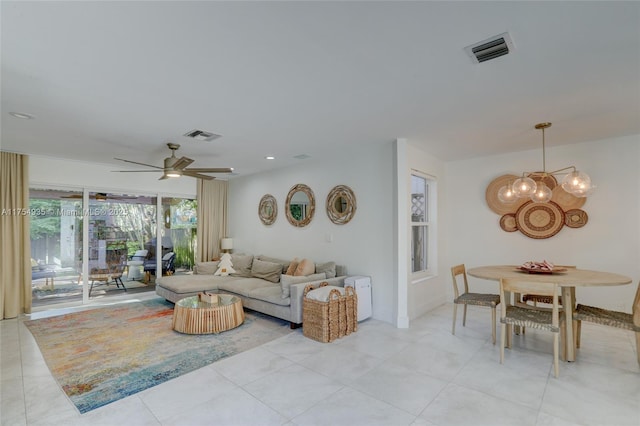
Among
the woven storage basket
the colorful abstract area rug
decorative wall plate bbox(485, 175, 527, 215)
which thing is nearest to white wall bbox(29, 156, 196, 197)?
the colorful abstract area rug

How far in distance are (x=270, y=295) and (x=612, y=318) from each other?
149 inches

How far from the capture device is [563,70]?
2.37m

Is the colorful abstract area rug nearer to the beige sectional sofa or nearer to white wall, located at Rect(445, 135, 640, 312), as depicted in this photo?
the beige sectional sofa

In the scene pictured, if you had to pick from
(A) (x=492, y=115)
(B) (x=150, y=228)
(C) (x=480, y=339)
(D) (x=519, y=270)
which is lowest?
(C) (x=480, y=339)

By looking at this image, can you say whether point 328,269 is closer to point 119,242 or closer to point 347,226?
point 347,226

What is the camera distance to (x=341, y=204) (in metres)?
5.08

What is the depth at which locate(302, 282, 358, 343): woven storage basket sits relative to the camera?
12.1ft

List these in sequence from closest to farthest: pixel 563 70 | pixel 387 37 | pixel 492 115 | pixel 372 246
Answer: pixel 387 37 → pixel 563 70 → pixel 492 115 → pixel 372 246

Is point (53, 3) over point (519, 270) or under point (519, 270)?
over

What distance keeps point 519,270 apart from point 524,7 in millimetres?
2986

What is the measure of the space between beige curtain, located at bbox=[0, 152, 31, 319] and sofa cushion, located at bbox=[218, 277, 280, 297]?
2961 mm

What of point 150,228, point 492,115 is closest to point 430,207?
point 492,115

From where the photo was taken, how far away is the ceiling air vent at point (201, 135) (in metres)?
3.88

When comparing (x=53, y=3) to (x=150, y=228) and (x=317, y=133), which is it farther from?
(x=150, y=228)
